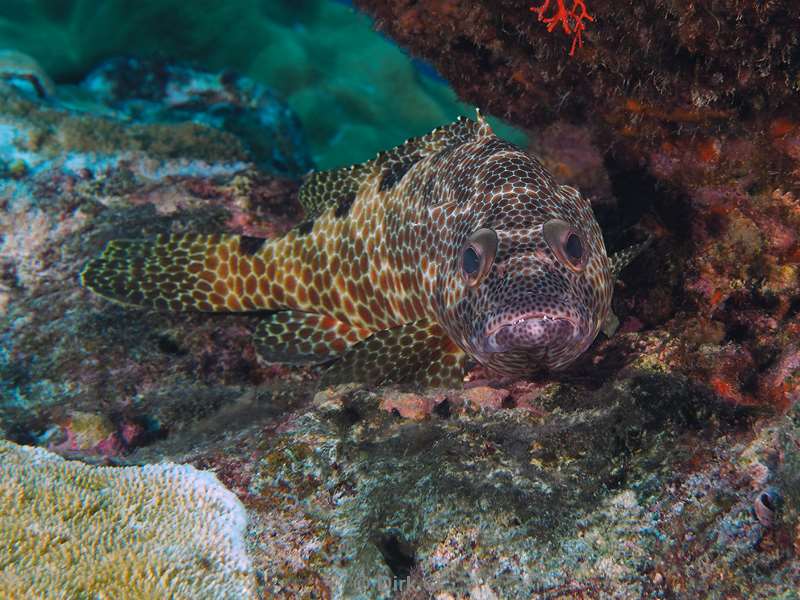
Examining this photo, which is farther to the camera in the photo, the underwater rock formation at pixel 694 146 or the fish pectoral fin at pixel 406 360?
the fish pectoral fin at pixel 406 360

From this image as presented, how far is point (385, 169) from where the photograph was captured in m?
4.86

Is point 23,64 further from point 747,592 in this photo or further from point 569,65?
point 747,592

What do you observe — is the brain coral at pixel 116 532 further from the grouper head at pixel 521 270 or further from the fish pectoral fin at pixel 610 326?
the fish pectoral fin at pixel 610 326

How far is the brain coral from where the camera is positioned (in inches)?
84.1

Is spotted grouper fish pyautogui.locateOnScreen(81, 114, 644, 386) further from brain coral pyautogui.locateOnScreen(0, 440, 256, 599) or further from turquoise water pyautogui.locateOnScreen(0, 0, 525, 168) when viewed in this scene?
turquoise water pyautogui.locateOnScreen(0, 0, 525, 168)

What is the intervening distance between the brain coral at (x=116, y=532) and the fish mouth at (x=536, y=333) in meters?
1.61

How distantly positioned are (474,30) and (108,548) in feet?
15.0

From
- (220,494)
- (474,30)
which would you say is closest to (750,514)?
(220,494)

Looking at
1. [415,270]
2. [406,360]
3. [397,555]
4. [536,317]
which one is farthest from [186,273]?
[397,555]

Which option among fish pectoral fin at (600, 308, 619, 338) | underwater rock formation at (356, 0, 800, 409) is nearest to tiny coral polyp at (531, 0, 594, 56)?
underwater rock formation at (356, 0, 800, 409)

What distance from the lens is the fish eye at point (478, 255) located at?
10.6ft

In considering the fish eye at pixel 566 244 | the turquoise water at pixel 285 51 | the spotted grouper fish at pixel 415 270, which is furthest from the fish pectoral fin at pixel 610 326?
the turquoise water at pixel 285 51

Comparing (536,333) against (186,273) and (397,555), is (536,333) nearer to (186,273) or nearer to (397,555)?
(397,555)

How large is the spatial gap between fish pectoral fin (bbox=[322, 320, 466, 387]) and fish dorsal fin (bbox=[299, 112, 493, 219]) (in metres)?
1.38
